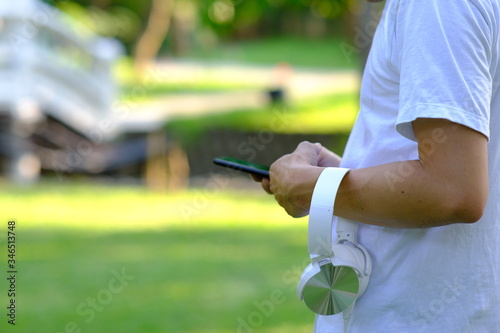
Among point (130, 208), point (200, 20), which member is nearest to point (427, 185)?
point (130, 208)

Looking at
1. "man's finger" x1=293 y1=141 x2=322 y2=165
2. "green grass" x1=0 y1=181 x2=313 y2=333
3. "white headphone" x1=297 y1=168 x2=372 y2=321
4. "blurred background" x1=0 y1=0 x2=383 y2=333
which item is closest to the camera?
"white headphone" x1=297 y1=168 x2=372 y2=321

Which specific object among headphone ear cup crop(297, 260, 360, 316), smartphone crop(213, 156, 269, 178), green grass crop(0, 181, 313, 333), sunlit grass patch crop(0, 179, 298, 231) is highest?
smartphone crop(213, 156, 269, 178)

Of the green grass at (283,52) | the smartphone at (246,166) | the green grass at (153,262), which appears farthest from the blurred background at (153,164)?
the smartphone at (246,166)

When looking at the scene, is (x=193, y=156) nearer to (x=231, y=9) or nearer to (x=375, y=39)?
(x=231, y=9)

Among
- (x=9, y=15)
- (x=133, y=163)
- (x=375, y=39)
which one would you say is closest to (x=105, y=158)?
(x=133, y=163)

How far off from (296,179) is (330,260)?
6.0 inches

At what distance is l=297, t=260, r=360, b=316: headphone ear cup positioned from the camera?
1443 mm

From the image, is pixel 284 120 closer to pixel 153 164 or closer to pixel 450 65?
pixel 153 164

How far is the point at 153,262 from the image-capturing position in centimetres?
709

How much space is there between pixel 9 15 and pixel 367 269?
12035 mm

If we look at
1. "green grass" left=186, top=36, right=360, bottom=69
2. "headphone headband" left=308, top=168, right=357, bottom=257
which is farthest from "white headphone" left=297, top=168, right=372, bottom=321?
"green grass" left=186, top=36, right=360, bottom=69

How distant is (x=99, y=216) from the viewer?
9.39 meters

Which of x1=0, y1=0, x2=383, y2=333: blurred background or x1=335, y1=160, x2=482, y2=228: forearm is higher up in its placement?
x1=335, y1=160, x2=482, y2=228: forearm

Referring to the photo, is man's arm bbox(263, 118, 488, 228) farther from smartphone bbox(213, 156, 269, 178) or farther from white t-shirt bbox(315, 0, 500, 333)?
smartphone bbox(213, 156, 269, 178)
